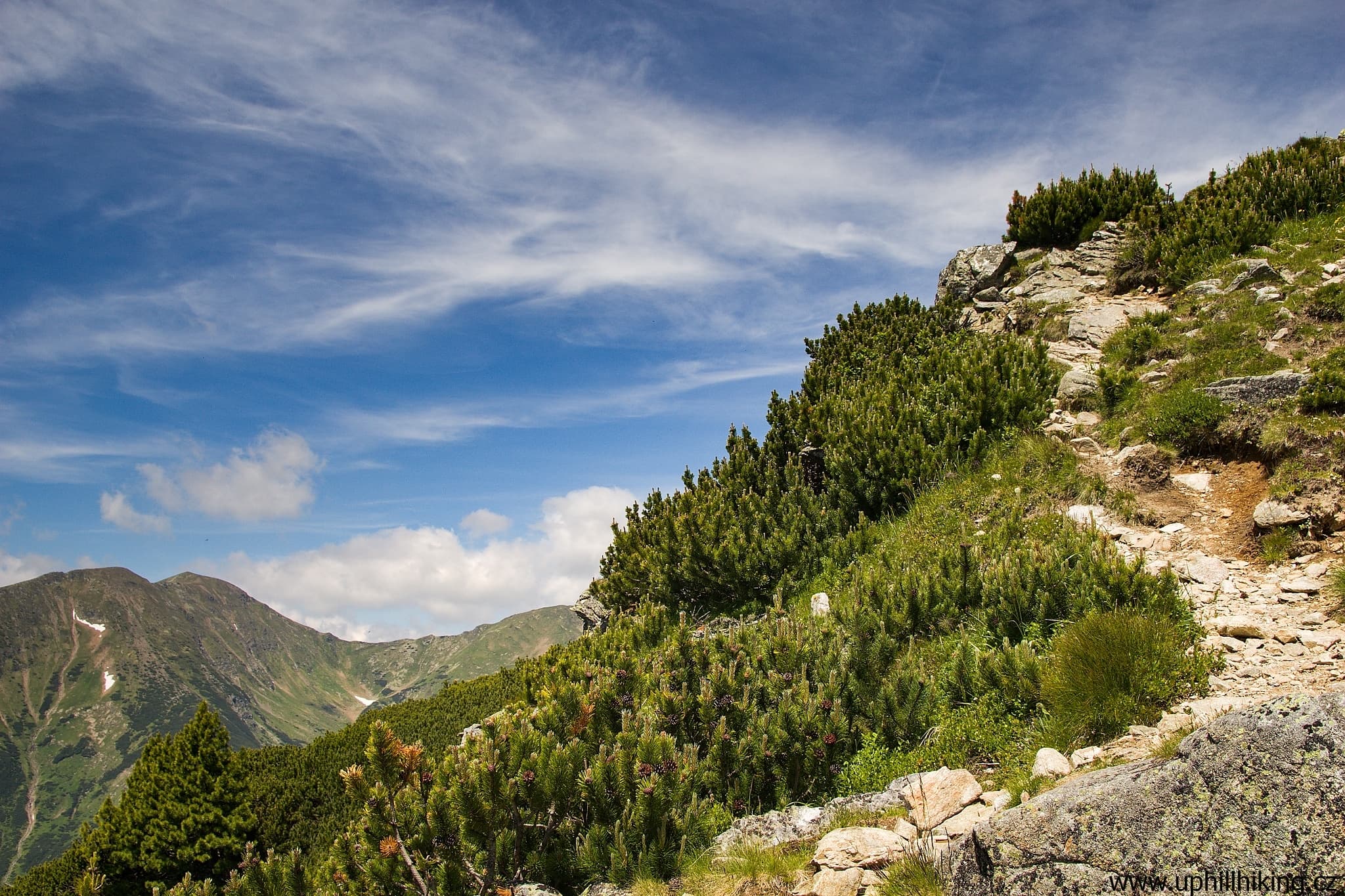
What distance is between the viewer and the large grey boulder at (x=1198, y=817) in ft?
8.20

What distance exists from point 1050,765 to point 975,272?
56.4 feet

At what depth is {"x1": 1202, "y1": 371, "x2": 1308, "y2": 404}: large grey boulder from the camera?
912cm

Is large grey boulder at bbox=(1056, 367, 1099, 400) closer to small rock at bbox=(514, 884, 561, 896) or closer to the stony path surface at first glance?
the stony path surface

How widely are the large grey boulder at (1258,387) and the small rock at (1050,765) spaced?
7.71 metres

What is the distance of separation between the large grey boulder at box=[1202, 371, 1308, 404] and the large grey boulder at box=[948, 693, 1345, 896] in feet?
28.0

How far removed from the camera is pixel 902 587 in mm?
8086

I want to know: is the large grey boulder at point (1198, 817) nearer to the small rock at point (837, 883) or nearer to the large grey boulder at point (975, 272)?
the small rock at point (837, 883)

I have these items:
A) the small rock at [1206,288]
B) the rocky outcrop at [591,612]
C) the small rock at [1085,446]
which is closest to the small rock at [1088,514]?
the small rock at [1085,446]

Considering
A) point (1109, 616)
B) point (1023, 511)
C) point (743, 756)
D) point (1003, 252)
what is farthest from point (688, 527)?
point (1003, 252)

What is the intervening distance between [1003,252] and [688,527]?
12.7 meters

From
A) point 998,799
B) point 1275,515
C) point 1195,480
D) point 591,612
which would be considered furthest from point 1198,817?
point 591,612

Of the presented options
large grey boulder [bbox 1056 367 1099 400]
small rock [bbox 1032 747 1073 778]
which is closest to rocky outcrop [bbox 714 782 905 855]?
small rock [bbox 1032 747 1073 778]

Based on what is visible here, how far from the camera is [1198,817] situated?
8.88ft

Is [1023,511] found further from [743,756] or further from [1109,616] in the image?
[743,756]
